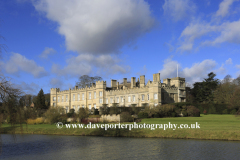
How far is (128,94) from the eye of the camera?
1857 inches

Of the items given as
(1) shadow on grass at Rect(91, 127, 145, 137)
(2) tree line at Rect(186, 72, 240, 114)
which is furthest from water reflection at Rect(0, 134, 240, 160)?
(2) tree line at Rect(186, 72, 240, 114)

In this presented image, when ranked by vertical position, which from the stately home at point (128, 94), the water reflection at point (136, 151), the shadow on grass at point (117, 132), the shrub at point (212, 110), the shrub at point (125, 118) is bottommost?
the water reflection at point (136, 151)

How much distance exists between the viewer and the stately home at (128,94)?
4231cm

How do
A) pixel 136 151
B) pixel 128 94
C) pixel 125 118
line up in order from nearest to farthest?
pixel 136 151 < pixel 125 118 < pixel 128 94

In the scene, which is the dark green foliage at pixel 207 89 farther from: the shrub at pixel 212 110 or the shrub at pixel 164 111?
the shrub at pixel 164 111

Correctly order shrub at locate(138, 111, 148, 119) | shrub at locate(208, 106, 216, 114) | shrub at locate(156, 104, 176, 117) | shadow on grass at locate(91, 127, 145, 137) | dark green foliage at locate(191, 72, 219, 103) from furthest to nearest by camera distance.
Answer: dark green foliage at locate(191, 72, 219, 103)
shrub at locate(208, 106, 216, 114)
shrub at locate(156, 104, 176, 117)
shrub at locate(138, 111, 148, 119)
shadow on grass at locate(91, 127, 145, 137)

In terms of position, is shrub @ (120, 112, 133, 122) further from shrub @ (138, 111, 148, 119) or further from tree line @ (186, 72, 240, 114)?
tree line @ (186, 72, 240, 114)

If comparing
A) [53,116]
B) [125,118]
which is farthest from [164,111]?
[53,116]

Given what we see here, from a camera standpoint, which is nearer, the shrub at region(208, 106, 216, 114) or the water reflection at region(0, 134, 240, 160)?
the water reflection at region(0, 134, 240, 160)

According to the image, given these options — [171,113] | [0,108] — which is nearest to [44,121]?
[171,113]

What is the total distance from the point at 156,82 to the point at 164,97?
135 inches

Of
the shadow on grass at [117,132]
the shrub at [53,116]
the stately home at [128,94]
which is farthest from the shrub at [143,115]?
the shrub at [53,116]

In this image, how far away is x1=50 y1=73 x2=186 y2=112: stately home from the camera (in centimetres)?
4231

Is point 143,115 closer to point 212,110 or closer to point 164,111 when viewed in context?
point 164,111
